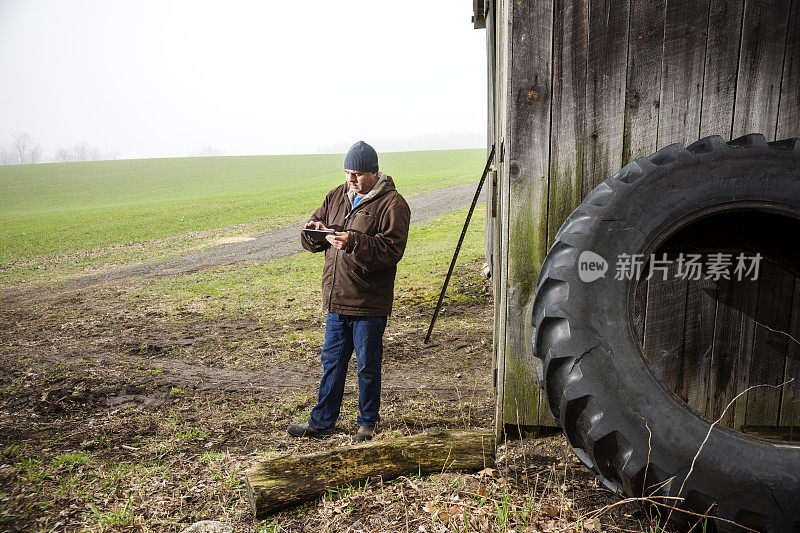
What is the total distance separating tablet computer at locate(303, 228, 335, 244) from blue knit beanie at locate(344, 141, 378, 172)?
1.53 ft

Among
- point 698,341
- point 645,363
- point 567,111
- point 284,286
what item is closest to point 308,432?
point 645,363

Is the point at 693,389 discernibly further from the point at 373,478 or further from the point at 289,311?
the point at 289,311

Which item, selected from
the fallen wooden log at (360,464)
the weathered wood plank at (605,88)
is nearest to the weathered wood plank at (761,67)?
the weathered wood plank at (605,88)

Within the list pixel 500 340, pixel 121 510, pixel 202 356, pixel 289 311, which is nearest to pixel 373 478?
pixel 500 340

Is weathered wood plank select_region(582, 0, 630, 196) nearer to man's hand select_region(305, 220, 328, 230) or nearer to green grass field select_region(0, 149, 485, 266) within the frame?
man's hand select_region(305, 220, 328, 230)

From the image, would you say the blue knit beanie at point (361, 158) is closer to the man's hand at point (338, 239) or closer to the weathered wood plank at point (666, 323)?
the man's hand at point (338, 239)

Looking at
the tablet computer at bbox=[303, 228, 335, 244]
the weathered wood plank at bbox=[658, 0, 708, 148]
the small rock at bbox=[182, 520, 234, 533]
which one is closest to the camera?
the small rock at bbox=[182, 520, 234, 533]

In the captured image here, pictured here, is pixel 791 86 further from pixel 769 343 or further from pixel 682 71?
pixel 769 343

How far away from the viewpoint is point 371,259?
11.8 feet

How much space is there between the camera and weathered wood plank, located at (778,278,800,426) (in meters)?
3.21

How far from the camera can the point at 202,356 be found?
5984mm

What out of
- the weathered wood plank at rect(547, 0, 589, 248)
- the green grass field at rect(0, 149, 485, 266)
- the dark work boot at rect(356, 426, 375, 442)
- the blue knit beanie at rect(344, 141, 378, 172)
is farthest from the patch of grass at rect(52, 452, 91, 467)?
the green grass field at rect(0, 149, 485, 266)

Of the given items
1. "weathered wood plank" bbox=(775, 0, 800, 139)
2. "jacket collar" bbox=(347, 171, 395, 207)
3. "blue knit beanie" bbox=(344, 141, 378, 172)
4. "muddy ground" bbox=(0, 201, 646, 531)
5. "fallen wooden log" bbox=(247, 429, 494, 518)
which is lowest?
"muddy ground" bbox=(0, 201, 646, 531)

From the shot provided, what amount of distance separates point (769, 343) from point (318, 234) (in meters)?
3.00
